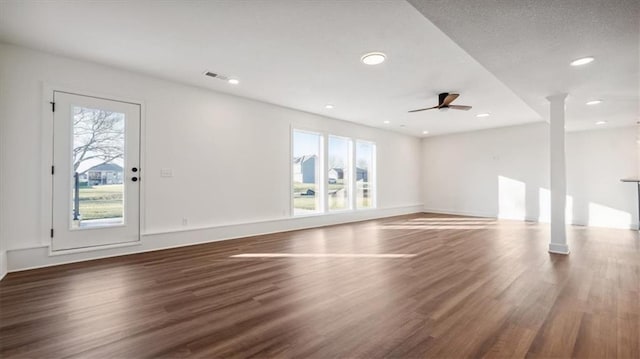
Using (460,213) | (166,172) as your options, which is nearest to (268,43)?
(166,172)

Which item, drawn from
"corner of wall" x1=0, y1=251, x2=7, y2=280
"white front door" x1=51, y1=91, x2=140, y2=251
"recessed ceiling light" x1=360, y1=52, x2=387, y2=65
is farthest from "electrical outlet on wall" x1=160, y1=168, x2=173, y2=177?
"recessed ceiling light" x1=360, y1=52, x2=387, y2=65

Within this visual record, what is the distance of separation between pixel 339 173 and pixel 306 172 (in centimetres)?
116

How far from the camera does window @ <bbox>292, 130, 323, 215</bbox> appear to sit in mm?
6336

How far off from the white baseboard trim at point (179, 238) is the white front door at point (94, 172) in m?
0.13

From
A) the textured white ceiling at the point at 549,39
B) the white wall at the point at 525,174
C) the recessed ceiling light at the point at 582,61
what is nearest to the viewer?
the textured white ceiling at the point at 549,39

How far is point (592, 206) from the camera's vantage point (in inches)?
273

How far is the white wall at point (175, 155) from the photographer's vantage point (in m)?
3.32

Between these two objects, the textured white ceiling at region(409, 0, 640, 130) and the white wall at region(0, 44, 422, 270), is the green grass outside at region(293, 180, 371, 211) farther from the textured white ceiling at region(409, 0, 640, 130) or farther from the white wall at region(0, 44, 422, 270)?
the textured white ceiling at region(409, 0, 640, 130)

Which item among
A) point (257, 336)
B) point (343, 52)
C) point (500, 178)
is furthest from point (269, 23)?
point (500, 178)

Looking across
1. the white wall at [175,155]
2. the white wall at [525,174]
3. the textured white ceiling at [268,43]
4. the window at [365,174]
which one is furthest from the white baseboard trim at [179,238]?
the white wall at [525,174]

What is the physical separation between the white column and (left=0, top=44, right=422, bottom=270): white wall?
425cm

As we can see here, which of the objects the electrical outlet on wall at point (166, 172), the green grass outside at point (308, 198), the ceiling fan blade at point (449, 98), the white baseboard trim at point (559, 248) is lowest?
the white baseboard trim at point (559, 248)

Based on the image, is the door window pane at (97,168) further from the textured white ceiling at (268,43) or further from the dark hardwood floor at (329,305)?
the textured white ceiling at (268,43)

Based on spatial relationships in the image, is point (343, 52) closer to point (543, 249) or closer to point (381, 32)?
point (381, 32)
